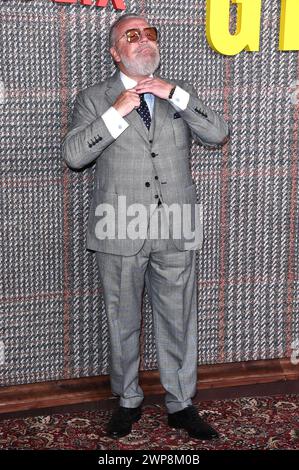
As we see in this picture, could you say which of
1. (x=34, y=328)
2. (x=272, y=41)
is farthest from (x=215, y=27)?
(x=34, y=328)

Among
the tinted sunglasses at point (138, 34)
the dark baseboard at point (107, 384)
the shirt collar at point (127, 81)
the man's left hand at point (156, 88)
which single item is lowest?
the dark baseboard at point (107, 384)

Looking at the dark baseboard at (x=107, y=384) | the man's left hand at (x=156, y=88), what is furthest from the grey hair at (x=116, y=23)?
the dark baseboard at (x=107, y=384)

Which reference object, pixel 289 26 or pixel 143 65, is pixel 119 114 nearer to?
pixel 143 65

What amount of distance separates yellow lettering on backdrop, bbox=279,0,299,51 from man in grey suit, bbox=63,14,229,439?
49cm

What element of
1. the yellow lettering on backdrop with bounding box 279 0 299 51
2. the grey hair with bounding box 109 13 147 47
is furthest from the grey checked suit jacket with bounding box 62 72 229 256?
the yellow lettering on backdrop with bounding box 279 0 299 51

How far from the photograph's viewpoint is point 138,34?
9.72 feet

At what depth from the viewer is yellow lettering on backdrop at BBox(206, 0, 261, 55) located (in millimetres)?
3238

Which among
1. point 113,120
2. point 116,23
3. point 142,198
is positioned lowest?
point 142,198

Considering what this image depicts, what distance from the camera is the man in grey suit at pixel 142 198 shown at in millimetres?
2975

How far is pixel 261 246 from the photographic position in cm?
354

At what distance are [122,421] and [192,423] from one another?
0.26 metres

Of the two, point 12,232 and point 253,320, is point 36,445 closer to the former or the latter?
point 12,232

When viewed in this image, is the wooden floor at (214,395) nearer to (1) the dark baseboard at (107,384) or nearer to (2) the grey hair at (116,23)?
(1) the dark baseboard at (107,384)

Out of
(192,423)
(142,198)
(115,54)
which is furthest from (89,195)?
(192,423)
